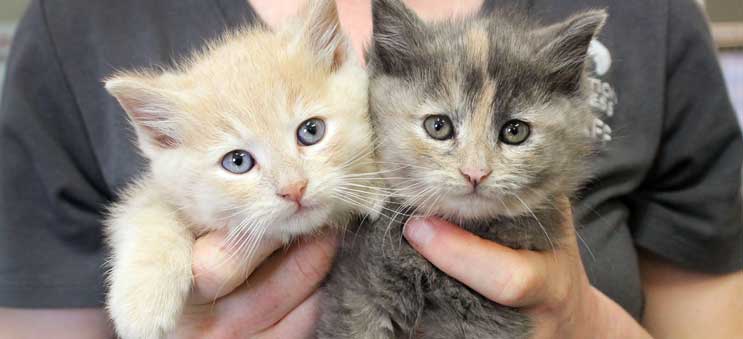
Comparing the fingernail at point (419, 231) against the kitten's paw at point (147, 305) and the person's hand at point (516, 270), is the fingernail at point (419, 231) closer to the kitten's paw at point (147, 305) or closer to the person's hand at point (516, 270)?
the person's hand at point (516, 270)

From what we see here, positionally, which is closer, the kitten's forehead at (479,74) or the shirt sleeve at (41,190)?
the kitten's forehead at (479,74)

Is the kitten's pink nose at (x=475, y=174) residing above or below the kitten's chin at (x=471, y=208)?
above

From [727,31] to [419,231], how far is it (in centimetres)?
234

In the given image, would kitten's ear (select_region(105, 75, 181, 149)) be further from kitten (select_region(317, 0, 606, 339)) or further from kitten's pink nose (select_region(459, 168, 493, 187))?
kitten's pink nose (select_region(459, 168, 493, 187))

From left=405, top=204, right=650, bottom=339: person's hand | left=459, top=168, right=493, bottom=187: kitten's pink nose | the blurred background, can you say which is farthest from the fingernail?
the blurred background

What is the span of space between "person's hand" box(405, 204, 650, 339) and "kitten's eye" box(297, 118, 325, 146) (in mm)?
237

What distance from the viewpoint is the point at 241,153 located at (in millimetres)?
978

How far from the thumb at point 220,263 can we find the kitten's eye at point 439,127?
363mm

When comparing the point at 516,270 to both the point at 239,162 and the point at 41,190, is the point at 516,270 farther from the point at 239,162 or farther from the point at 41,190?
the point at 41,190

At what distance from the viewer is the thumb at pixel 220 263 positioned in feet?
3.27

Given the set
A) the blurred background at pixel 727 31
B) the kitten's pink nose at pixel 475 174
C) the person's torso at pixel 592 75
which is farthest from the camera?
the blurred background at pixel 727 31

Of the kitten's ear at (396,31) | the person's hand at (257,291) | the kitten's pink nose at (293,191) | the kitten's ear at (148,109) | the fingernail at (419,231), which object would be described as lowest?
the person's hand at (257,291)

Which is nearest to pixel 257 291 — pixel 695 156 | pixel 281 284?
pixel 281 284

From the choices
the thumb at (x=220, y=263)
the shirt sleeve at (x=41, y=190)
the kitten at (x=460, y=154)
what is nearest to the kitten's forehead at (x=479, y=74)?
the kitten at (x=460, y=154)
